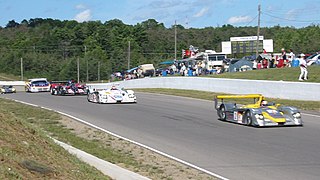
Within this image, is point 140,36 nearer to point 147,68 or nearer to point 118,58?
point 118,58

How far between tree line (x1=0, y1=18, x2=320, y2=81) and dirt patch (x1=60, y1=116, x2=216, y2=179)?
77.7m

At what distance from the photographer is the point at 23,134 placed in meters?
8.02

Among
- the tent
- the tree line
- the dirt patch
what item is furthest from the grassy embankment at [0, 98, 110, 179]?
the tree line

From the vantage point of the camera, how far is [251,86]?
29.4m

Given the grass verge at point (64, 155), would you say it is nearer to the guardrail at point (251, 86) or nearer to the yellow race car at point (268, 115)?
the yellow race car at point (268, 115)

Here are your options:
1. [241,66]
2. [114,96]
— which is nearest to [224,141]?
[114,96]

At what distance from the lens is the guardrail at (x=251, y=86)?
24844mm

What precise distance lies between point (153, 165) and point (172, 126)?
6296 mm

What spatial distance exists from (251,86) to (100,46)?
3573 inches

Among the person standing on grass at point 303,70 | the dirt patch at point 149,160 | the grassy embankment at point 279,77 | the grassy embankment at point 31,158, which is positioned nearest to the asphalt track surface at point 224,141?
the dirt patch at point 149,160

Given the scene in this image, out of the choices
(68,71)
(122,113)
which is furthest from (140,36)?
(122,113)

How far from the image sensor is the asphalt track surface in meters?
9.70

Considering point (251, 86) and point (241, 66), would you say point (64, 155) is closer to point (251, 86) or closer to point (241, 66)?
point (251, 86)

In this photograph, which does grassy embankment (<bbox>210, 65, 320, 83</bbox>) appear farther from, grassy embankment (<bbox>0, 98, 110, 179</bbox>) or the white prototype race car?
grassy embankment (<bbox>0, 98, 110, 179</bbox>)
